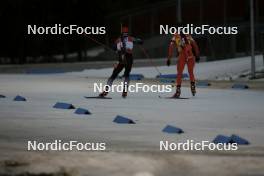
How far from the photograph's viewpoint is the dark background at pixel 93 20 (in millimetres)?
55281

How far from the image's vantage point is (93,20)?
2418 inches

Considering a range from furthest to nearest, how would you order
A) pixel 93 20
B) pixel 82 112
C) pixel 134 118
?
1. pixel 93 20
2. pixel 82 112
3. pixel 134 118

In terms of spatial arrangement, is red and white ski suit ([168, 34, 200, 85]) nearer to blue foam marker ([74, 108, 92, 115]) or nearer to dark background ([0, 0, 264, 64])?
blue foam marker ([74, 108, 92, 115])

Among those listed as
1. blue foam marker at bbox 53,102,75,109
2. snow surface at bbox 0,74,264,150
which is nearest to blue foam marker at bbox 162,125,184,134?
snow surface at bbox 0,74,264,150

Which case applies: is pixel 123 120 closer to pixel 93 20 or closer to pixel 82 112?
pixel 82 112

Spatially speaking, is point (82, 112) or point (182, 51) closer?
point (82, 112)

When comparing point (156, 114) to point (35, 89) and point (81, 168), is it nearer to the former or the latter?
point (81, 168)

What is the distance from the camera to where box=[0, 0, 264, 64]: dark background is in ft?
181

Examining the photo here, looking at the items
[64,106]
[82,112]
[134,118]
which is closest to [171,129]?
[134,118]

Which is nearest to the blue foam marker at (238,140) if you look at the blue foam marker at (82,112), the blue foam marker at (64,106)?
the blue foam marker at (82,112)

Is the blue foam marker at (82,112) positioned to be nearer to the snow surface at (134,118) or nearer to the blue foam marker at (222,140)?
the snow surface at (134,118)

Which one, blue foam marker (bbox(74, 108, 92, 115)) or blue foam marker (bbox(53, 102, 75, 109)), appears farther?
blue foam marker (bbox(53, 102, 75, 109))

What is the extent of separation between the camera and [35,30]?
59375 millimetres

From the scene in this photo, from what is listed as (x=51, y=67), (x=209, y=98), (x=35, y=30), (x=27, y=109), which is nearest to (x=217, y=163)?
(x=27, y=109)
